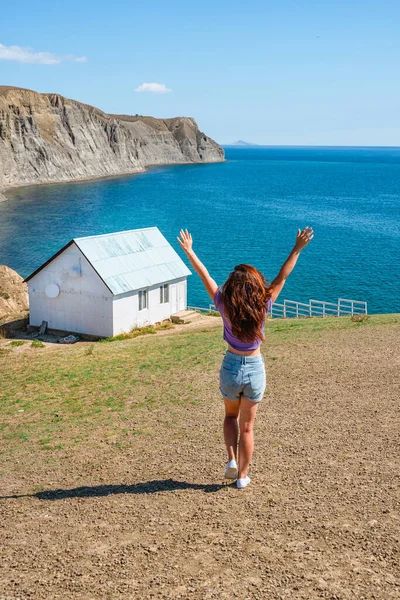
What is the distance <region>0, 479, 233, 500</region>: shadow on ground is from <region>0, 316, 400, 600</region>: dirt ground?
0.08 feet

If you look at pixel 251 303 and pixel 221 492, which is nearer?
pixel 251 303

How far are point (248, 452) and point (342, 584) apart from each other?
194 centimetres

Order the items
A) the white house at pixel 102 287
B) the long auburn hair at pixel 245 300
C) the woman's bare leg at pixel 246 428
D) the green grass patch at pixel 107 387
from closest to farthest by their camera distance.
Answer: the long auburn hair at pixel 245 300, the woman's bare leg at pixel 246 428, the green grass patch at pixel 107 387, the white house at pixel 102 287

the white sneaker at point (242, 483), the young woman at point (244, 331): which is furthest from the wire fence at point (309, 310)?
the young woman at point (244, 331)

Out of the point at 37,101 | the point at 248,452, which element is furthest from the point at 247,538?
the point at 37,101

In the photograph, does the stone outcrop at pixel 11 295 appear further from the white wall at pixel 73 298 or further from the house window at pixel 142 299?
the house window at pixel 142 299

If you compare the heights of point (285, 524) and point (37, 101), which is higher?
point (37, 101)

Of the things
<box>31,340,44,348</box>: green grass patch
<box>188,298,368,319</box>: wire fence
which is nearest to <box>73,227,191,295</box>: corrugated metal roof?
<box>188,298,368,319</box>: wire fence

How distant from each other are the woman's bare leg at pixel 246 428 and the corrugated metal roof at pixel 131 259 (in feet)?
67.4

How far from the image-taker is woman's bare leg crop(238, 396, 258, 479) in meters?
7.07

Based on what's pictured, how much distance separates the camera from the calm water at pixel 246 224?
5306 centimetres

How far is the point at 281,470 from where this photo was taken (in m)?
8.26

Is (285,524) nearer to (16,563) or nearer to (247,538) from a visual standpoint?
(247,538)

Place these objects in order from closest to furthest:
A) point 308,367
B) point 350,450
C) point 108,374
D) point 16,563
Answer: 1. point 16,563
2. point 350,450
3. point 308,367
4. point 108,374
